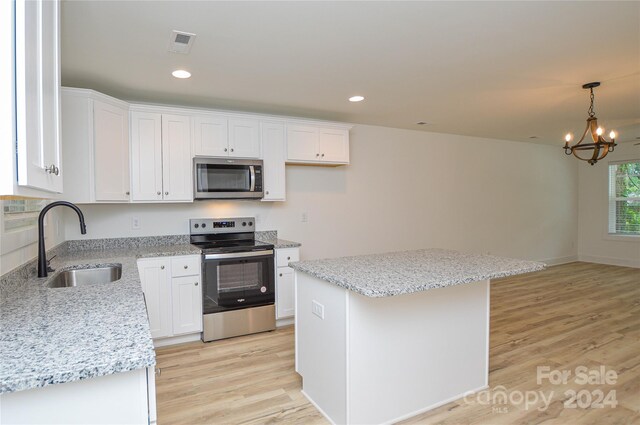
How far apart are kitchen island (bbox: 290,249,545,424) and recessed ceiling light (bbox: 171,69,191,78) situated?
5.73 ft

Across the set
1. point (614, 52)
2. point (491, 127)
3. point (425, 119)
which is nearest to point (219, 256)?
point (425, 119)

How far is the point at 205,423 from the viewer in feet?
7.20

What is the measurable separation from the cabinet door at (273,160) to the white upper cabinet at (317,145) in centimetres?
10

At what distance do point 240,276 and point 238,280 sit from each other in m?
0.04

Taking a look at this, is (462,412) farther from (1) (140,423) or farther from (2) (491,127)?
(2) (491,127)

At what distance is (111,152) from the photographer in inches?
124

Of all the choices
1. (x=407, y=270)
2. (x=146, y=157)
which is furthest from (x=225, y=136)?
(x=407, y=270)

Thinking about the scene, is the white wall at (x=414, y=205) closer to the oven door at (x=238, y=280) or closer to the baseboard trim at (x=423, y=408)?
the oven door at (x=238, y=280)

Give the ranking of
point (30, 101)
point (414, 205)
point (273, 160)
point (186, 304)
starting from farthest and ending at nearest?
point (414, 205) < point (273, 160) < point (186, 304) < point (30, 101)

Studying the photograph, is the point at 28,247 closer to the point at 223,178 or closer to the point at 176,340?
the point at 176,340

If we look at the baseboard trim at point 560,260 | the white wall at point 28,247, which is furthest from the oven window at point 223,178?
the baseboard trim at point 560,260

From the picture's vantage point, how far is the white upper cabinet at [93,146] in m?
2.87

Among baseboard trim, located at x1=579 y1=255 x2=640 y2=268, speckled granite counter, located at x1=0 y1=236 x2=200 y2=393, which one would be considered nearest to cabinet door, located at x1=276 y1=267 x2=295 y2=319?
speckled granite counter, located at x1=0 y1=236 x2=200 y2=393

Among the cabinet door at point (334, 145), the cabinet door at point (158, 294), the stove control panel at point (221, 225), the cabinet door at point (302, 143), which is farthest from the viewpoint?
the cabinet door at point (334, 145)
